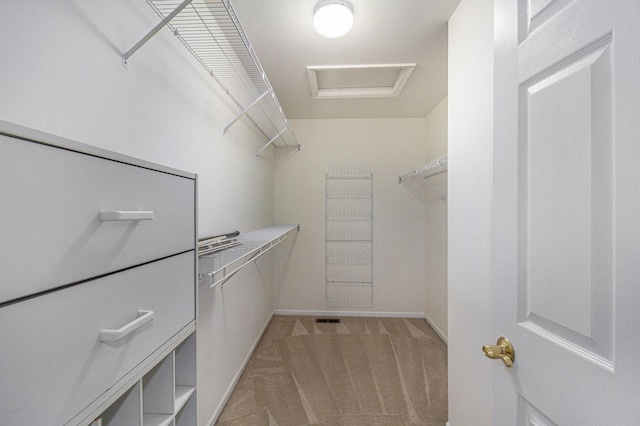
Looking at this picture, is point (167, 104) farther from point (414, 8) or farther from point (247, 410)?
point (247, 410)

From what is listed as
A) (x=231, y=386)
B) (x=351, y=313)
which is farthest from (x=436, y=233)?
(x=231, y=386)

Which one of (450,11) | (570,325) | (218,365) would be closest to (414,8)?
(450,11)

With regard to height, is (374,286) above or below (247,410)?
above

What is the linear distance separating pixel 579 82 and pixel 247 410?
7.36 feet

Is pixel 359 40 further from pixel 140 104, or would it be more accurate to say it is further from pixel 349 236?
pixel 349 236

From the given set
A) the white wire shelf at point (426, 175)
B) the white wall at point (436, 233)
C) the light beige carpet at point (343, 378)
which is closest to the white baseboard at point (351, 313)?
the white wall at point (436, 233)

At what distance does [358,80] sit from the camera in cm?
254

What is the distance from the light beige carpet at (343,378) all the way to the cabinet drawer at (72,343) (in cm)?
150

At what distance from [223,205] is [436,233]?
7.49 feet

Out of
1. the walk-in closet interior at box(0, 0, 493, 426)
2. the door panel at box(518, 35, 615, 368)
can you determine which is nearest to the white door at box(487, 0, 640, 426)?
the door panel at box(518, 35, 615, 368)

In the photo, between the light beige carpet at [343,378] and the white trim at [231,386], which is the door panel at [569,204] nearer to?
the light beige carpet at [343,378]

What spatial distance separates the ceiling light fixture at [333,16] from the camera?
147 cm

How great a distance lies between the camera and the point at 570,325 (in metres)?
0.59

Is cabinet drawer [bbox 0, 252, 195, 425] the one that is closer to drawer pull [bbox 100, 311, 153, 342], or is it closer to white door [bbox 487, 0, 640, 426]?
drawer pull [bbox 100, 311, 153, 342]
